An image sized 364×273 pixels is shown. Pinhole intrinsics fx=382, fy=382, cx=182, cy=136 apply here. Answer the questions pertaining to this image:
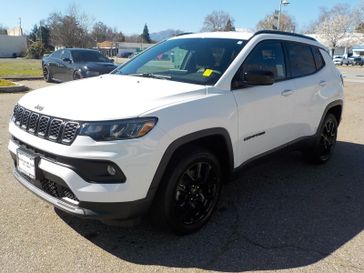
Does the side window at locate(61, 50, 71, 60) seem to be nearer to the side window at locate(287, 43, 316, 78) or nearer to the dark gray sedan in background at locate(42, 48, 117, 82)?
the dark gray sedan in background at locate(42, 48, 117, 82)

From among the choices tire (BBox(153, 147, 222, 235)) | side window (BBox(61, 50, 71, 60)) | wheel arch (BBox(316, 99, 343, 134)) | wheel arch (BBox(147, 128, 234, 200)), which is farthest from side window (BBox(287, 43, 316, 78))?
side window (BBox(61, 50, 71, 60))

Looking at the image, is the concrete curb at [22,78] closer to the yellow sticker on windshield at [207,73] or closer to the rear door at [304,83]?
the rear door at [304,83]

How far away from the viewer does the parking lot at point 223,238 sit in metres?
3.07

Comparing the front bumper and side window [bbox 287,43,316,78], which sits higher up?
side window [bbox 287,43,316,78]

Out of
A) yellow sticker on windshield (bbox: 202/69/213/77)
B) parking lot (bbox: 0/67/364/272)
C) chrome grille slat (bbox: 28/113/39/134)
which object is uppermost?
yellow sticker on windshield (bbox: 202/69/213/77)

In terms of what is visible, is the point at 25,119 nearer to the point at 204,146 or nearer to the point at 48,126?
the point at 48,126

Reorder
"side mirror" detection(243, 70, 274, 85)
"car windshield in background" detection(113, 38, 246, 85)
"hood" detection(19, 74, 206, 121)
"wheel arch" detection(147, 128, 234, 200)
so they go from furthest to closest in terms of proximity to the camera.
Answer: "car windshield in background" detection(113, 38, 246, 85) < "side mirror" detection(243, 70, 274, 85) < "wheel arch" detection(147, 128, 234, 200) < "hood" detection(19, 74, 206, 121)

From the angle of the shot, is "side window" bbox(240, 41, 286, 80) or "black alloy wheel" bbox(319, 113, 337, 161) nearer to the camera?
"side window" bbox(240, 41, 286, 80)

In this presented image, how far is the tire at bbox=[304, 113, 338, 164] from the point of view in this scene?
544 cm

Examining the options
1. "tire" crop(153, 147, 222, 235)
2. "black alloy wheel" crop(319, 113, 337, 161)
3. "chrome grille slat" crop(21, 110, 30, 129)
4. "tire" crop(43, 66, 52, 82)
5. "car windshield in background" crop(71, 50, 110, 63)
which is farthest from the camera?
"tire" crop(43, 66, 52, 82)

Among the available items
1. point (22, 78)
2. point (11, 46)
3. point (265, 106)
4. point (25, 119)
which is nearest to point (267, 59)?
point (265, 106)

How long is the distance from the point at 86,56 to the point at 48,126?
12.1m

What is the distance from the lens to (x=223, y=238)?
3477mm

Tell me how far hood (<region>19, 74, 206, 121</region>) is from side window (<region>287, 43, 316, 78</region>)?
1.81 metres
